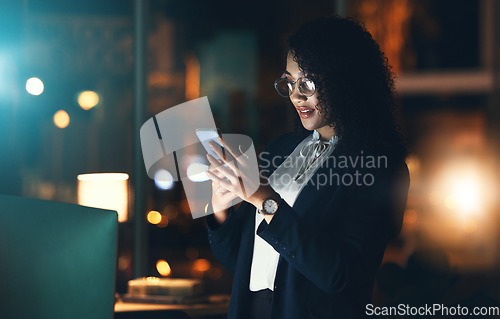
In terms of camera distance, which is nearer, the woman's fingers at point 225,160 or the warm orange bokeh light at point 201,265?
the woman's fingers at point 225,160

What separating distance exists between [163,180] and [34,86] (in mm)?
1121

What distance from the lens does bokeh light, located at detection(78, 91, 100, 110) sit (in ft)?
11.8

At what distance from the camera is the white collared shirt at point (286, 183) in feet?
5.08

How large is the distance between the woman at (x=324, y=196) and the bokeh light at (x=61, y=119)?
222 cm

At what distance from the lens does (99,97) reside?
12.1 ft

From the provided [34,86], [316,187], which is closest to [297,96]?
[316,187]

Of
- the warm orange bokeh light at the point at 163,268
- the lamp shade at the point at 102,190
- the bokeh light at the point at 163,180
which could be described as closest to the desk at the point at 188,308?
the lamp shade at the point at 102,190

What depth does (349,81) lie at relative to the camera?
5.03ft

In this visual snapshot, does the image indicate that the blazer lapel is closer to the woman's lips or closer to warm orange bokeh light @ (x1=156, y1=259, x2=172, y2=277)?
the woman's lips

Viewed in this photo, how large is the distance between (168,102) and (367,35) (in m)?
2.49

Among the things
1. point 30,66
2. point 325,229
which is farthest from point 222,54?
point 325,229

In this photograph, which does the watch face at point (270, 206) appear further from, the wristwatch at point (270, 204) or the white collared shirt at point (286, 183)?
the white collared shirt at point (286, 183)

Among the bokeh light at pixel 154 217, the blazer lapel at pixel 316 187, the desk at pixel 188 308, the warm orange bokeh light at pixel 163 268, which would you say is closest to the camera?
the blazer lapel at pixel 316 187

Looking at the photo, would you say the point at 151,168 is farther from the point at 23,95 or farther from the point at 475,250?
the point at 475,250
